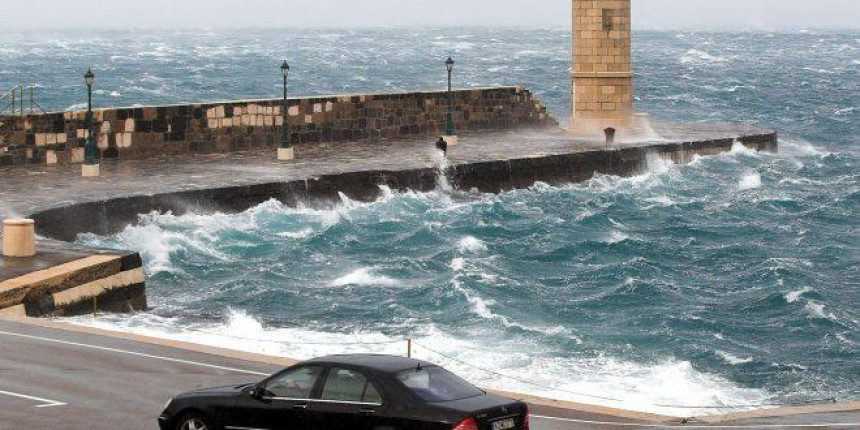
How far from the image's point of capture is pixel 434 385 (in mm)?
14703

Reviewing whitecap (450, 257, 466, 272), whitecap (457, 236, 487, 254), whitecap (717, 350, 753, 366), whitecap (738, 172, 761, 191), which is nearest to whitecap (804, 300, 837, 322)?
whitecap (717, 350, 753, 366)

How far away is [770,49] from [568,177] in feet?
477

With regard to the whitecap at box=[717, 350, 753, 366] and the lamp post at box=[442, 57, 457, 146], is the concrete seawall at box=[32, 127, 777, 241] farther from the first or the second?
the whitecap at box=[717, 350, 753, 366]

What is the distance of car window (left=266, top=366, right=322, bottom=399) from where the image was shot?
15.0 metres

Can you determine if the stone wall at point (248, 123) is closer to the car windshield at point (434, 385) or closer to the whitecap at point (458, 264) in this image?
the whitecap at point (458, 264)

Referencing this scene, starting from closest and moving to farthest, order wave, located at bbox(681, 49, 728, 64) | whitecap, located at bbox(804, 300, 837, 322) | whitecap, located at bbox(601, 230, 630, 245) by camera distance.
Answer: whitecap, located at bbox(804, 300, 837, 322) < whitecap, located at bbox(601, 230, 630, 245) < wave, located at bbox(681, 49, 728, 64)

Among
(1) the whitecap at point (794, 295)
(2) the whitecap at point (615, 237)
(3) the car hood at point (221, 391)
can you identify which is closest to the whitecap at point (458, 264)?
(2) the whitecap at point (615, 237)

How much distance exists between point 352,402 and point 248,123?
105 feet

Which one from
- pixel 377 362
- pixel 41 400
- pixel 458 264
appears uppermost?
pixel 377 362

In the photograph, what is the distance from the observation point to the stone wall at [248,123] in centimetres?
4034

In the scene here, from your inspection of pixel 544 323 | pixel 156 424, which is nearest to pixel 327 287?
pixel 544 323

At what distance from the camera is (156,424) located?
16.5 metres

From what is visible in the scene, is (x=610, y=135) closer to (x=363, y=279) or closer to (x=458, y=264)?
(x=458, y=264)

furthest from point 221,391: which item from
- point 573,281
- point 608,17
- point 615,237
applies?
point 608,17
